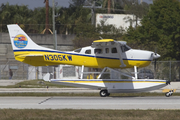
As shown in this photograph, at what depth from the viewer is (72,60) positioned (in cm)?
1909

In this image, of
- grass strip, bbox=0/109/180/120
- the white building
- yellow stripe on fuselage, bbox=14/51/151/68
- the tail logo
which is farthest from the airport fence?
the white building

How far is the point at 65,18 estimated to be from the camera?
51750 millimetres

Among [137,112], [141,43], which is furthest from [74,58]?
[141,43]

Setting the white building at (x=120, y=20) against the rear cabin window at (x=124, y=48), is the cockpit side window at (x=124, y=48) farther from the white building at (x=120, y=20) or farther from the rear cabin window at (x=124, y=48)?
the white building at (x=120, y=20)

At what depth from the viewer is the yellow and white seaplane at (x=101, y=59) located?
17.5 metres

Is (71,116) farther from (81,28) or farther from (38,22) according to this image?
(38,22)

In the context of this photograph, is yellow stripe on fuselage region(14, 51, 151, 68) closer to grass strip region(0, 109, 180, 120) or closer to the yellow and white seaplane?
the yellow and white seaplane

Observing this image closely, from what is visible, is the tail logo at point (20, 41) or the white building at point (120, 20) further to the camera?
the white building at point (120, 20)

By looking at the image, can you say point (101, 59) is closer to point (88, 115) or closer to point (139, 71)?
point (88, 115)

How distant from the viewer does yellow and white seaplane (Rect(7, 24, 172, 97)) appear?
1746 cm

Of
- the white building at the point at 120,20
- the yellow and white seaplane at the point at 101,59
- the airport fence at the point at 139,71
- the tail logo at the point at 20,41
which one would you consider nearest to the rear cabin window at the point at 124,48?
the yellow and white seaplane at the point at 101,59

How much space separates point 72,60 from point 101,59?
6.07 ft

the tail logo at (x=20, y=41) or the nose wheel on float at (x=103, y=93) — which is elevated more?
the tail logo at (x=20, y=41)

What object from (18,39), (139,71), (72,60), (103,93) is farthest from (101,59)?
(139,71)
